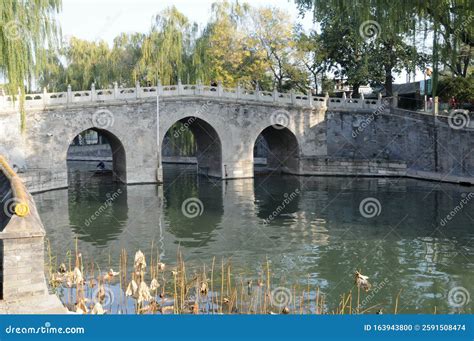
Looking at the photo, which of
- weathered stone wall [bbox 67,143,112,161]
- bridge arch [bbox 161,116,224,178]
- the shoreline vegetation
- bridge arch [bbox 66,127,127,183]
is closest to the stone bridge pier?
bridge arch [bbox 161,116,224,178]

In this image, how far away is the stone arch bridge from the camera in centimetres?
2489

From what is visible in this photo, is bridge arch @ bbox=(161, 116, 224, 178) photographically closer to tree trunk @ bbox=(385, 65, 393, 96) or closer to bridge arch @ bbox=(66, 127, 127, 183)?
bridge arch @ bbox=(66, 127, 127, 183)

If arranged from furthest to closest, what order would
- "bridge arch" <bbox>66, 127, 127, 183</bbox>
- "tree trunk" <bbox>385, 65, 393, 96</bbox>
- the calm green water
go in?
"tree trunk" <bbox>385, 65, 393, 96</bbox> < "bridge arch" <bbox>66, 127, 127, 183</bbox> < the calm green water

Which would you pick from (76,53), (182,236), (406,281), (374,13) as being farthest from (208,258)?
(76,53)

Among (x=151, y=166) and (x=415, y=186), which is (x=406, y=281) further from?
(x=151, y=166)

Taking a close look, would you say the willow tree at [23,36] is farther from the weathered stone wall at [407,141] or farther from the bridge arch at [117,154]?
the weathered stone wall at [407,141]

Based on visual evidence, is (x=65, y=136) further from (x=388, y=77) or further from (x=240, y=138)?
(x=388, y=77)

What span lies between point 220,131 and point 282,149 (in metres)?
5.81

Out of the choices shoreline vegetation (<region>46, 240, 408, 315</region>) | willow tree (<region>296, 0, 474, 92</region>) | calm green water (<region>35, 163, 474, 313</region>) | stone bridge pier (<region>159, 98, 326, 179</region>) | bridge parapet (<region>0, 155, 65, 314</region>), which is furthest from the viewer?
stone bridge pier (<region>159, 98, 326, 179</region>)

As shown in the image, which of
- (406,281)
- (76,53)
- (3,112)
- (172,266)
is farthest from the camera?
(76,53)

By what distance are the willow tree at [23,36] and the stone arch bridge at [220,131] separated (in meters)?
7.11

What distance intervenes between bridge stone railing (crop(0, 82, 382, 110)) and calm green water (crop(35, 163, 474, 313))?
164 inches

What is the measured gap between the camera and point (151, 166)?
89.0 ft

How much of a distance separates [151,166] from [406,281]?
18.0 meters
